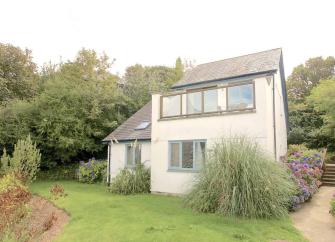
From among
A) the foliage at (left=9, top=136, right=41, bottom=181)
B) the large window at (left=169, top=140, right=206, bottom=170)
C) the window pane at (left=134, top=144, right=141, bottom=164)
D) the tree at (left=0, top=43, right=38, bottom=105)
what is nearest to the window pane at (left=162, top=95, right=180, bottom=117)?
the large window at (left=169, top=140, right=206, bottom=170)

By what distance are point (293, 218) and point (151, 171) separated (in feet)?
21.6

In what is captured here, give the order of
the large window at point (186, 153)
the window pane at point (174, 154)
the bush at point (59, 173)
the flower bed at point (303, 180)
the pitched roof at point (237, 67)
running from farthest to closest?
the bush at point (59, 173), the pitched roof at point (237, 67), the window pane at point (174, 154), the large window at point (186, 153), the flower bed at point (303, 180)

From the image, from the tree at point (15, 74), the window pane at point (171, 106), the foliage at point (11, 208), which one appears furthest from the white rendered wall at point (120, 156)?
the tree at point (15, 74)

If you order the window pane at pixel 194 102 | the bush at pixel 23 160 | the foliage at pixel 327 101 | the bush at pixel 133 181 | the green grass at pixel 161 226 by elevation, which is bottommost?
the green grass at pixel 161 226

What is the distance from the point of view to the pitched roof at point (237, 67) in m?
13.2

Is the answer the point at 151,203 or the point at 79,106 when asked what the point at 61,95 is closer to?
the point at 79,106

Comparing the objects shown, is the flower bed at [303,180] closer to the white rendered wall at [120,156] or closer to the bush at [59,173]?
the white rendered wall at [120,156]

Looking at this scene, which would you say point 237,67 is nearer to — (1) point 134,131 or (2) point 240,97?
(2) point 240,97

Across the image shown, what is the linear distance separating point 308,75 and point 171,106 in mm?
30183

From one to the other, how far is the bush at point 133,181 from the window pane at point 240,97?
5.54 meters

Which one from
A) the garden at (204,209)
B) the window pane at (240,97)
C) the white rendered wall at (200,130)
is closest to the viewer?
the garden at (204,209)

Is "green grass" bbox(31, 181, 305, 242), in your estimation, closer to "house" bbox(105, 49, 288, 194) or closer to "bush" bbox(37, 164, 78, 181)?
"house" bbox(105, 49, 288, 194)

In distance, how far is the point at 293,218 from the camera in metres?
7.87

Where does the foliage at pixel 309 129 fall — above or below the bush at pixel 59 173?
above
